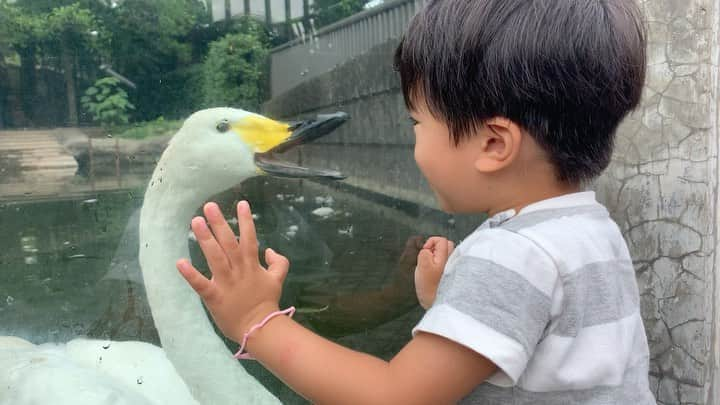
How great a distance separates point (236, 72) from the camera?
60.8 inches

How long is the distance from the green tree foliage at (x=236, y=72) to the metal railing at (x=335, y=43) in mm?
32

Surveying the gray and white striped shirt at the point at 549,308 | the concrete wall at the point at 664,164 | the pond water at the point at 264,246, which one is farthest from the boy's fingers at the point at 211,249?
the concrete wall at the point at 664,164

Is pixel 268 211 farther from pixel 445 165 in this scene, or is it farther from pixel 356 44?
pixel 445 165

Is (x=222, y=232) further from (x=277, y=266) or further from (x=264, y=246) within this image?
(x=264, y=246)

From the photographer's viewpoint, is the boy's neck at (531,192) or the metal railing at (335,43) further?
the metal railing at (335,43)

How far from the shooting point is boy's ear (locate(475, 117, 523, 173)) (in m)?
0.77

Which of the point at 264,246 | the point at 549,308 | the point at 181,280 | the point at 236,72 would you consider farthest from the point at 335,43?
the point at 549,308

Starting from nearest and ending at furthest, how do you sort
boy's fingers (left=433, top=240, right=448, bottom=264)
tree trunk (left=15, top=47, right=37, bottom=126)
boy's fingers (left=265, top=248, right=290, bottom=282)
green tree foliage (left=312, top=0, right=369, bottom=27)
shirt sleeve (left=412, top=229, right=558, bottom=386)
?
shirt sleeve (left=412, top=229, right=558, bottom=386)
boy's fingers (left=265, top=248, right=290, bottom=282)
boy's fingers (left=433, top=240, right=448, bottom=264)
tree trunk (left=15, top=47, right=37, bottom=126)
green tree foliage (left=312, top=0, right=369, bottom=27)

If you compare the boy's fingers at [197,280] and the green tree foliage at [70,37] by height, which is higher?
the green tree foliage at [70,37]

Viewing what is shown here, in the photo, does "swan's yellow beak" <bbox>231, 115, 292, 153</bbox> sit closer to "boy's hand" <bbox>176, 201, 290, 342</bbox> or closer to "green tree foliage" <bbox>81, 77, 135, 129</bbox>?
"green tree foliage" <bbox>81, 77, 135, 129</bbox>

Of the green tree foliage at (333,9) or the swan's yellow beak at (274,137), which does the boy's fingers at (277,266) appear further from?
the green tree foliage at (333,9)

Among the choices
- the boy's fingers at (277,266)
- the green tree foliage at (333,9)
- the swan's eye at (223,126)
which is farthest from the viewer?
the green tree foliage at (333,9)

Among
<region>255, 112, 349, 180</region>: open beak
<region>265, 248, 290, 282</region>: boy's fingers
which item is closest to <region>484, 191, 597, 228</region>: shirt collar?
<region>265, 248, 290, 282</region>: boy's fingers

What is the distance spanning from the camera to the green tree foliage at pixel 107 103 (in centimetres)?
141
